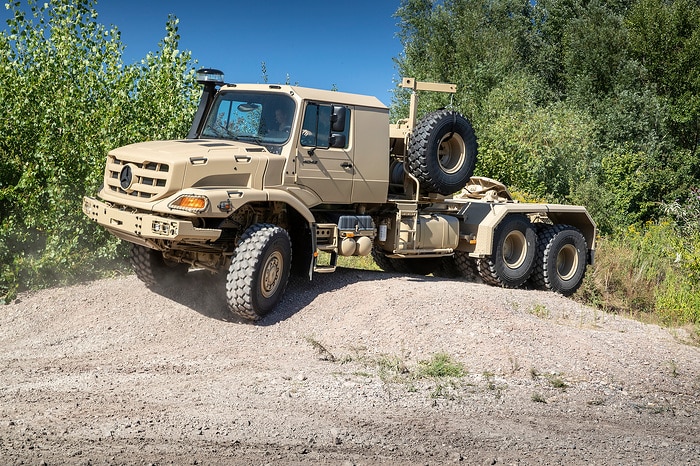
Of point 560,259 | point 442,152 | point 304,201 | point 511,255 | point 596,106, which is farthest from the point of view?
point 596,106

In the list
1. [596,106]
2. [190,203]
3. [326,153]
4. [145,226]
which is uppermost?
[596,106]

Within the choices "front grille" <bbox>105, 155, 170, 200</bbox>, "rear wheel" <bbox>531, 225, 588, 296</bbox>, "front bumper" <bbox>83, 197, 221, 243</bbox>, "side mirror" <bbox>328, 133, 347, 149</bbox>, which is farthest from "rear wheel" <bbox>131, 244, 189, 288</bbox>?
"rear wheel" <bbox>531, 225, 588, 296</bbox>

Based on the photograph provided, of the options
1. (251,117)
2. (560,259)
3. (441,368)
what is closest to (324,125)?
(251,117)

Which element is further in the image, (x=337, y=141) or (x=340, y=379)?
(x=337, y=141)

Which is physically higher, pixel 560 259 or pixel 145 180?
pixel 145 180

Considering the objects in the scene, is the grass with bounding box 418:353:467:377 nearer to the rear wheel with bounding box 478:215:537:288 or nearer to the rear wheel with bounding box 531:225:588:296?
the rear wheel with bounding box 478:215:537:288

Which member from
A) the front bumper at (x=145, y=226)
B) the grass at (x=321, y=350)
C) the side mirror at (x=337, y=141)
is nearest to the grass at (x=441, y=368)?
the grass at (x=321, y=350)

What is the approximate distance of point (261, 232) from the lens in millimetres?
9016

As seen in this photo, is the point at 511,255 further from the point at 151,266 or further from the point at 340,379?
the point at 340,379

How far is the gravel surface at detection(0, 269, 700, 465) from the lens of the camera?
562cm

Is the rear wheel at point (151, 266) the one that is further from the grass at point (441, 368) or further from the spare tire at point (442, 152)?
the grass at point (441, 368)

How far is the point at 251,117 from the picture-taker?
388 inches

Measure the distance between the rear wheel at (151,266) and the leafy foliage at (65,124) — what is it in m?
1.55

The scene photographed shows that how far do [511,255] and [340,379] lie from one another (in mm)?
6009
